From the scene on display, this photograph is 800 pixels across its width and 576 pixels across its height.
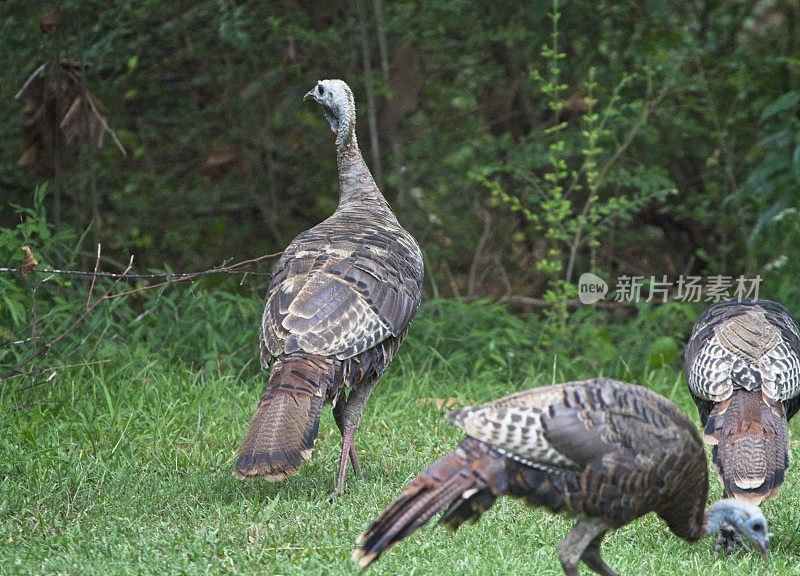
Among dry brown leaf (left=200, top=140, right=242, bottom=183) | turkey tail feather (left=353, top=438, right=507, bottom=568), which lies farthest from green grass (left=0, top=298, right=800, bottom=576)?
dry brown leaf (left=200, top=140, right=242, bottom=183)

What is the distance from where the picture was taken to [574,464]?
328cm

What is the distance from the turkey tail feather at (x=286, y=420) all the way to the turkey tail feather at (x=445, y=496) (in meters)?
0.85

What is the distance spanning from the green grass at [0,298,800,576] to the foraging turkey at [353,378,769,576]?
375mm

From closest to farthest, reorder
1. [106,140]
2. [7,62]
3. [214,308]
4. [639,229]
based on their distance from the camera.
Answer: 1. [214,308]
2. [7,62]
3. [106,140]
4. [639,229]

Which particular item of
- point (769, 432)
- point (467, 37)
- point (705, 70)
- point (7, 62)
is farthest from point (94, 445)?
point (705, 70)

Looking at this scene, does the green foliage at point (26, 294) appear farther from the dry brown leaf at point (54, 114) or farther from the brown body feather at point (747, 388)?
the brown body feather at point (747, 388)

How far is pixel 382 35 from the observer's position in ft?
25.1

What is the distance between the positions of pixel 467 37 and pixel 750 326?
13.9 feet

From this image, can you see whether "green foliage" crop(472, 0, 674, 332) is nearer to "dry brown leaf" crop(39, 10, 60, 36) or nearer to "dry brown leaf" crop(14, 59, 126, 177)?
"dry brown leaf" crop(14, 59, 126, 177)

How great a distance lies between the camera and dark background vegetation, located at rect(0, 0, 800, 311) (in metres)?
7.68

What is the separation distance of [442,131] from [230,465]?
4.67m

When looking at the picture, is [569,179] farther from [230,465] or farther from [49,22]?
[230,465]

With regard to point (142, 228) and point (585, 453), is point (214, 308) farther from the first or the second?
point (585, 453)

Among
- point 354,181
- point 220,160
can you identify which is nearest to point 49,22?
point 220,160
